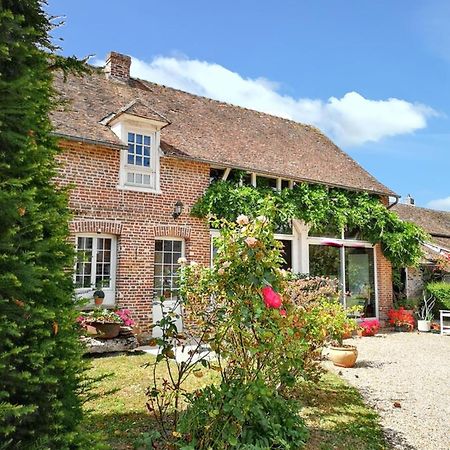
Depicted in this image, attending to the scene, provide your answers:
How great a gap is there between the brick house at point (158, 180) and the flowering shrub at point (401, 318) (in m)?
0.33

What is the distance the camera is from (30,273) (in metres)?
2.30

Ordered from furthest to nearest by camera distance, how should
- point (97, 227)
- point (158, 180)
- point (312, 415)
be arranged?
point (158, 180), point (97, 227), point (312, 415)

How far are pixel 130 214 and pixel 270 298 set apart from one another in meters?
7.89

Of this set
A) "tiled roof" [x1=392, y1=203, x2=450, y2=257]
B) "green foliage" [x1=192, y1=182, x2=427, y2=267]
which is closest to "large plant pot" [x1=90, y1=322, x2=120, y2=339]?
"green foliage" [x1=192, y1=182, x2=427, y2=267]

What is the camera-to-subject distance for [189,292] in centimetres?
466

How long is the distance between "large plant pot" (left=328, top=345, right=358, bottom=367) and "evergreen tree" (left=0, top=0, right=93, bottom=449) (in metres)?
6.72

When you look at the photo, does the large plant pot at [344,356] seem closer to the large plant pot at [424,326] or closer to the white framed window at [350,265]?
the white framed window at [350,265]

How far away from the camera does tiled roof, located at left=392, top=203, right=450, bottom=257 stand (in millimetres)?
22733

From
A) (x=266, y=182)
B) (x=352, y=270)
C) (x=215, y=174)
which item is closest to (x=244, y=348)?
(x=215, y=174)

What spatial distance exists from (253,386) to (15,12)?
326cm

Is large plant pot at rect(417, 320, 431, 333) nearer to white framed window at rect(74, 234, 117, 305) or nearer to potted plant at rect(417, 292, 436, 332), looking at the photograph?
potted plant at rect(417, 292, 436, 332)

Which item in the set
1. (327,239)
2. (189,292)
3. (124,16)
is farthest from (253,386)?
(327,239)

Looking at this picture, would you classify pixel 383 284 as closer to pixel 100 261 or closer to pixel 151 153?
pixel 151 153

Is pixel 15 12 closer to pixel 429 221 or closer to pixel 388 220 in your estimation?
pixel 388 220
